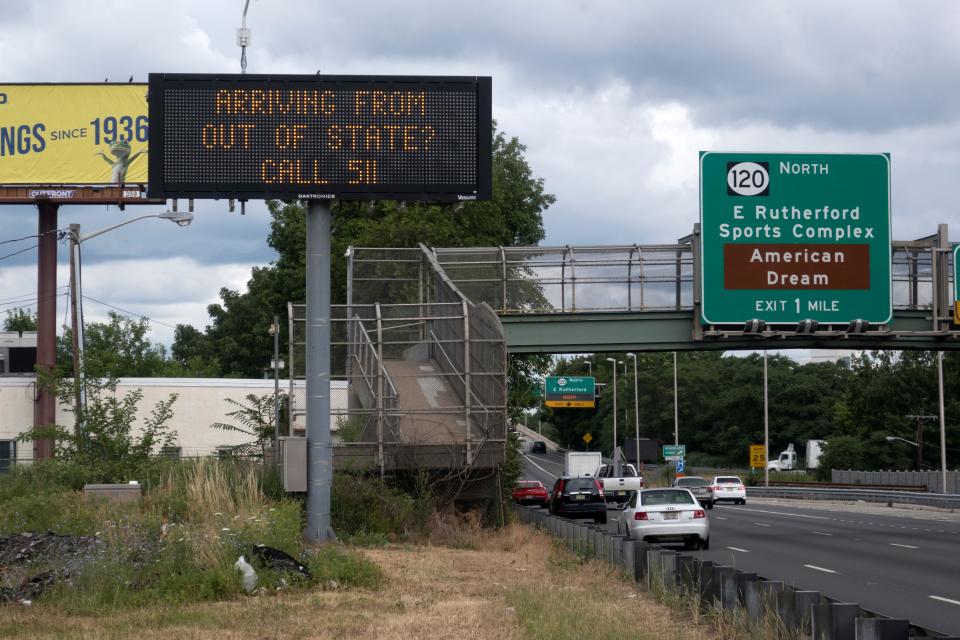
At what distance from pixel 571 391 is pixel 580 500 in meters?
52.6

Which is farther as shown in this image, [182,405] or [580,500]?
[182,405]

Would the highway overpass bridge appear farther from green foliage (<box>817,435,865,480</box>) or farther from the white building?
green foliage (<box>817,435,865,480</box>)

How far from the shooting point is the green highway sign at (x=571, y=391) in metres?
90.4

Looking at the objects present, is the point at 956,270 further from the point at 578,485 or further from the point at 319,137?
A: the point at 319,137

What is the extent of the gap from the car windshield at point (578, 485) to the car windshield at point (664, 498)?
12.0 metres

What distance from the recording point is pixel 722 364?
126 m

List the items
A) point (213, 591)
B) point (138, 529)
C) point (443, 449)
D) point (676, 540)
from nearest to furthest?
point (213, 591) → point (138, 529) → point (443, 449) → point (676, 540)

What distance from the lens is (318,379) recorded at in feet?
63.4

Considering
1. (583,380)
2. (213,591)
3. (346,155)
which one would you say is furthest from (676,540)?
(583,380)

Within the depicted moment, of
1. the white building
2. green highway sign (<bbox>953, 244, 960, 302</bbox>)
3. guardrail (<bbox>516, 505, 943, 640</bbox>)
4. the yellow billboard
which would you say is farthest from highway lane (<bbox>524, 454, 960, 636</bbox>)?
the yellow billboard

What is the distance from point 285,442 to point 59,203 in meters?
29.5

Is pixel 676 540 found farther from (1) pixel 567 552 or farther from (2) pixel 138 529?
(2) pixel 138 529

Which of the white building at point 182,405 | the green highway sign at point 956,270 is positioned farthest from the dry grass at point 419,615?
the white building at point 182,405

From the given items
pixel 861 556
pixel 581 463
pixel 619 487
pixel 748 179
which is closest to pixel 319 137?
pixel 748 179
